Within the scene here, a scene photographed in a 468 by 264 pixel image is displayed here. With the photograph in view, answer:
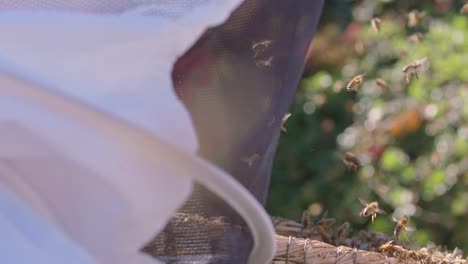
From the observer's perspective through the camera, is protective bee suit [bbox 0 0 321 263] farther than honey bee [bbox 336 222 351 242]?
No

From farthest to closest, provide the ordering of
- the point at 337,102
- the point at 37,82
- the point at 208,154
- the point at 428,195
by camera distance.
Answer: the point at 337,102 → the point at 428,195 → the point at 208,154 → the point at 37,82

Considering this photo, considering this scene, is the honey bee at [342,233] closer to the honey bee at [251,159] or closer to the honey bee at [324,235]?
the honey bee at [324,235]

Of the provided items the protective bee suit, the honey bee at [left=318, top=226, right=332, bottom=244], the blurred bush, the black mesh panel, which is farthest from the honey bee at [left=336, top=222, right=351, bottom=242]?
the blurred bush

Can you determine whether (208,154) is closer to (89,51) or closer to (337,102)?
(89,51)

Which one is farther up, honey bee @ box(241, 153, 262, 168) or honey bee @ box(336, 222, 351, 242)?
honey bee @ box(241, 153, 262, 168)

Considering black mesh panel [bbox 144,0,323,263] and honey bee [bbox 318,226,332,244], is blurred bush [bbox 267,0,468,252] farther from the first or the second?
black mesh panel [bbox 144,0,323,263]

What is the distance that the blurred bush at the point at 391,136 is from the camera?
3021 millimetres

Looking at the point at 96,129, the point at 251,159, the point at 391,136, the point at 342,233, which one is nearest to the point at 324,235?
the point at 342,233

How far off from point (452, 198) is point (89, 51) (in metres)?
2.42

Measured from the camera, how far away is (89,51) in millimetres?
792

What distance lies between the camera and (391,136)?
321cm

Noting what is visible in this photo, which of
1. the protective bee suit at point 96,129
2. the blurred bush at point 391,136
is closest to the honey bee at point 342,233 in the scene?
the protective bee suit at point 96,129

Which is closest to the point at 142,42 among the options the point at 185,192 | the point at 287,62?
the point at 185,192

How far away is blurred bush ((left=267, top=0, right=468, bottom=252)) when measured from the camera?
3021 millimetres
